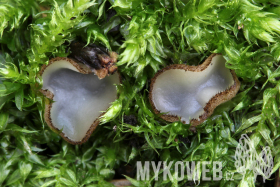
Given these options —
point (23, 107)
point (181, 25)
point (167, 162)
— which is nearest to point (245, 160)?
point (167, 162)

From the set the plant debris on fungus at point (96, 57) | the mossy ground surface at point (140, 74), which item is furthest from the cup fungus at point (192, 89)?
the plant debris on fungus at point (96, 57)

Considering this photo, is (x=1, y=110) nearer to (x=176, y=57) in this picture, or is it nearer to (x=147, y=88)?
(x=147, y=88)

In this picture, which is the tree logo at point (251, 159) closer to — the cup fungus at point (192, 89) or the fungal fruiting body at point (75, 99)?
the cup fungus at point (192, 89)

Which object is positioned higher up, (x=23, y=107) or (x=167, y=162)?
(x=23, y=107)

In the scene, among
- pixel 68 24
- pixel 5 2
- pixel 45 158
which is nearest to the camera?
pixel 68 24

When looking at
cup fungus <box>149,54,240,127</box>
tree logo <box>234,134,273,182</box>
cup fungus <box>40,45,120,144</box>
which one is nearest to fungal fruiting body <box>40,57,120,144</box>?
cup fungus <box>40,45,120,144</box>

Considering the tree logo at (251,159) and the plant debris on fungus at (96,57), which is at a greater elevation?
→ the plant debris on fungus at (96,57)

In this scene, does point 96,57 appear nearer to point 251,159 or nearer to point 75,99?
point 75,99

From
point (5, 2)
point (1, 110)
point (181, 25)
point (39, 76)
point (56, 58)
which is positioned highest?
point (5, 2)
